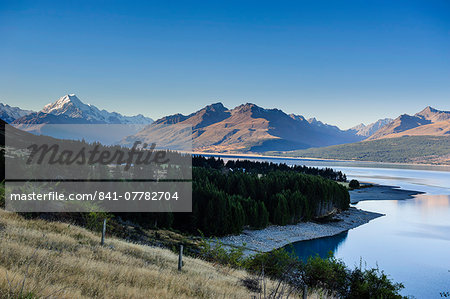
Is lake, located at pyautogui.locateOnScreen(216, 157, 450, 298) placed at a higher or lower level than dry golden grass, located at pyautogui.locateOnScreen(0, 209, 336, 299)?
lower

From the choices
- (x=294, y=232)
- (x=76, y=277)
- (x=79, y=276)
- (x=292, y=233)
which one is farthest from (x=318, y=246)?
(x=76, y=277)

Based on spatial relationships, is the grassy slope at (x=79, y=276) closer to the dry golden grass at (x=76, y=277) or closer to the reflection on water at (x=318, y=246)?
the dry golden grass at (x=76, y=277)

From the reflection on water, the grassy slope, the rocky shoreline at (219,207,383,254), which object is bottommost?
the reflection on water

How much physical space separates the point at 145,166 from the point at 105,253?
73658mm

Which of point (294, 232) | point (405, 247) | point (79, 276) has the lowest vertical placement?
point (294, 232)

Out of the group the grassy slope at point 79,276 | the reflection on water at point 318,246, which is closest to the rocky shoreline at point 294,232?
the reflection on water at point 318,246

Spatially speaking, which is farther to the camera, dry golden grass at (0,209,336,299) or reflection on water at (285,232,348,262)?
reflection on water at (285,232,348,262)

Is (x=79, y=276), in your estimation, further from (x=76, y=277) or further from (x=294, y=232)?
(x=294, y=232)

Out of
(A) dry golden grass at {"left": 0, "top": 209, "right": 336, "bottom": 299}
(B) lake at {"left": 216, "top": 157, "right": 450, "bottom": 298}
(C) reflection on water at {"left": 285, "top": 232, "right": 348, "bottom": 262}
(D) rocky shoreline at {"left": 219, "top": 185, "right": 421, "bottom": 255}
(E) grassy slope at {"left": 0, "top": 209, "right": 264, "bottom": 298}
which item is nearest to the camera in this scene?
(A) dry golden grass at {"left": 0, "top": 209, "right": 336, "bottom": 299}

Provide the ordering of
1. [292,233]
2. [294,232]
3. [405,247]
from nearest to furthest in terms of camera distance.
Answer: [405,247] → [292,233] → [294,232]

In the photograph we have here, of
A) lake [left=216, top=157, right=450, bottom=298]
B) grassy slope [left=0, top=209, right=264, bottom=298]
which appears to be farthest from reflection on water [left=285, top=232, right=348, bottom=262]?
grassy slope [left=0, top=209, right=264, bottom=298]

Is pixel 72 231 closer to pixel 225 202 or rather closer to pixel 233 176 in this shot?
pixel 225 202

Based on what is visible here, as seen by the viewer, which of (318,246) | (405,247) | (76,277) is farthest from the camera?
(318,246)

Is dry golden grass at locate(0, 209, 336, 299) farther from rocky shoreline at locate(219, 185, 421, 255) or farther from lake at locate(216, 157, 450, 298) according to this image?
rocky shoreline at locate(219, 185, 421, 255)
